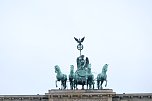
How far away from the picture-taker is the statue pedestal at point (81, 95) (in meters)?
114

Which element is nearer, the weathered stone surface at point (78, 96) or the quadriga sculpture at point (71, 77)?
the weathered stone surface at point (78, 96)

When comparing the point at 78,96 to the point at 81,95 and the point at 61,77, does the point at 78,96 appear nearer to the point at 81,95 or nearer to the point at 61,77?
the point at 81,95

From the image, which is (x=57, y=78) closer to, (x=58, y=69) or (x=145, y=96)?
(x=58, y=69)

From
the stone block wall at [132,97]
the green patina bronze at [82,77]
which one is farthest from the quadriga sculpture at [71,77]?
the stone block wall at [132,97]

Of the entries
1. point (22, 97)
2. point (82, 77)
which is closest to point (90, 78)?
point (82, 77)

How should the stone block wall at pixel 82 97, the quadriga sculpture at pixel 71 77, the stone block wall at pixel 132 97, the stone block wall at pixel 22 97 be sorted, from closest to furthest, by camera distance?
1. the stone block wall at pixel 82 97
2. the quadriga sculpture at pixel 71 77
3. the stone block wall at pixel 22 97
4. the stone block wall at pixel 132 97

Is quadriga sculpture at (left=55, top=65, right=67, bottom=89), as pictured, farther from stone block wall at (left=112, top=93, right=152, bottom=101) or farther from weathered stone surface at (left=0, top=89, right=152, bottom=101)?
stone block wall at (left=112, top=93, right=152, bottom=101)

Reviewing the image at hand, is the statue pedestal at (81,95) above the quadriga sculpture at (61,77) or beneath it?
beneath

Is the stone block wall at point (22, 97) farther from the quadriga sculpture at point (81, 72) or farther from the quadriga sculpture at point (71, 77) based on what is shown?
the quadriga sculpture at point (81, 72)

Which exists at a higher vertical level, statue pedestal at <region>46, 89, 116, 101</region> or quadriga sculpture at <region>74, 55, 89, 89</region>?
quadriga sculpture at <region>74, 55, 89, 89</region>

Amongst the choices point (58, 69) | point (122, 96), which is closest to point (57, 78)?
point (58, 69)

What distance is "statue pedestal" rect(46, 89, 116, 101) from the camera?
11406cm

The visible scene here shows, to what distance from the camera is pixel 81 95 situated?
375 ft

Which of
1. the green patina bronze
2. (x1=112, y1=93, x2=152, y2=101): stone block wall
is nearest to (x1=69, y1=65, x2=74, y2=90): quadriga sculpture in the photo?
the green patina bronze
